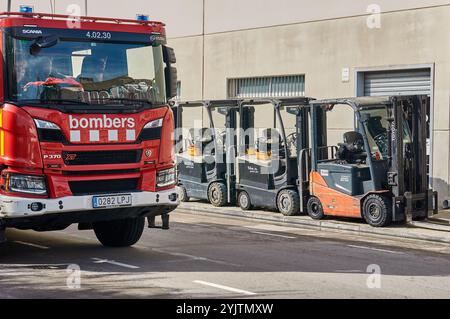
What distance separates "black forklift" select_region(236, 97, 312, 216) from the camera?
1677 cm

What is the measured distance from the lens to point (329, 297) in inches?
332

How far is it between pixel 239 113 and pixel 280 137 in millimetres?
1321

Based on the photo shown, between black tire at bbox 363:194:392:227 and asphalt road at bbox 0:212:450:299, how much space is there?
74cm

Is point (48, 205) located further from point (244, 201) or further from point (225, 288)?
point (244, 201)

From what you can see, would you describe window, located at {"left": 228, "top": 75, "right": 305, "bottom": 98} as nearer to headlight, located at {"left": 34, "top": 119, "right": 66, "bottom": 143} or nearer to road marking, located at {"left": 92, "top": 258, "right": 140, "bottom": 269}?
road marking, located at {"left": 92, "top": 258, "right": 140, "bottom": 269}

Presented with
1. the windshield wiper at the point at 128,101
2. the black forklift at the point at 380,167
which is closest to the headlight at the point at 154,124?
the windshield wiper at the point at 128,101

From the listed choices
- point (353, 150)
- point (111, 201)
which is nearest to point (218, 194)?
point (353, 150)

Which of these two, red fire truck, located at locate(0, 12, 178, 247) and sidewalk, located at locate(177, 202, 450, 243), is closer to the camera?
red fire truck, located at locate(0, 12, 178, 247)

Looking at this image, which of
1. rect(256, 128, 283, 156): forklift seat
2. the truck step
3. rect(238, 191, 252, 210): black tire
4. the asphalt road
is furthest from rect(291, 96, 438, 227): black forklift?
rect(238, 191, 252, 210): black tire

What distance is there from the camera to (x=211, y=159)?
18.7 metres

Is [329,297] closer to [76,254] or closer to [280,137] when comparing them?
[76,254]

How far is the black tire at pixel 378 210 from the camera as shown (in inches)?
586

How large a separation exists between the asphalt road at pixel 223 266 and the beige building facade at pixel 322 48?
17.3ft

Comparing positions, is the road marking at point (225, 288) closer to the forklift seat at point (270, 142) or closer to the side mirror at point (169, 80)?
the side mirror at point (169, 80)
